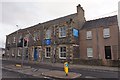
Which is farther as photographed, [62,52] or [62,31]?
[62,31]

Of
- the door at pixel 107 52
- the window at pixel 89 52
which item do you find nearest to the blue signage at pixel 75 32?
the window at pixel 89 52

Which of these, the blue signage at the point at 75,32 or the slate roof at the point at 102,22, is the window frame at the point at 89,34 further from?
the blue signage at the point at 75,32

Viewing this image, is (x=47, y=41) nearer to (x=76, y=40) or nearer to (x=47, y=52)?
(x=47, y=52)

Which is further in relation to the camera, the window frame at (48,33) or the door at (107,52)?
the window frame at (48,33)

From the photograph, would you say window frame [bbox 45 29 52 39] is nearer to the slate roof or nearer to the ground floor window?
the slate roof

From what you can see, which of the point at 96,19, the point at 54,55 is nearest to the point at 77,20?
the point at 96,19

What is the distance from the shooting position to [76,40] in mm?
25250

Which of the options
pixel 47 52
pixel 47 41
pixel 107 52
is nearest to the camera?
pixel 107 52

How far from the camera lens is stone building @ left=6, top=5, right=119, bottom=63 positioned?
73.8 ft

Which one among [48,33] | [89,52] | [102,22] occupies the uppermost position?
[102,22]

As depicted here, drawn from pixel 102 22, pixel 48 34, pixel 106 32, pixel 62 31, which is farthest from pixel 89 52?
pixel 48 34

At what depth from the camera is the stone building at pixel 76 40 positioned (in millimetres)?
22492

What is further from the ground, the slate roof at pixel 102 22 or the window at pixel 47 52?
the slate roof at pixel 102 22

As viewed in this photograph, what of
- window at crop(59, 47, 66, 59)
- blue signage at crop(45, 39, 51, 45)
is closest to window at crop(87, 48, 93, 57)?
window at crop(59, 47, 66, 59)
